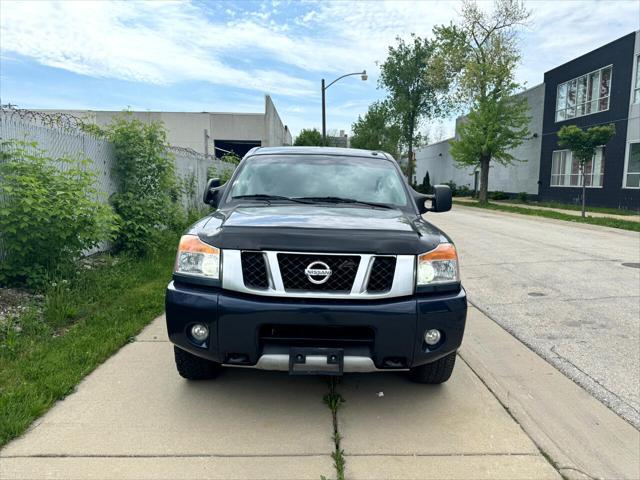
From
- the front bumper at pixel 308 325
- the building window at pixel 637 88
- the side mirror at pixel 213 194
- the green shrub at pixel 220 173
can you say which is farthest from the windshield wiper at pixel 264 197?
the building window at pixel 637 88

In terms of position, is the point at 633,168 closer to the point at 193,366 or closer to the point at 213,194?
the point at 213,194

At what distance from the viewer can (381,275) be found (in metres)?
3.02

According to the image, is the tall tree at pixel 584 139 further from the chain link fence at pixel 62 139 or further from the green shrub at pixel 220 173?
the chain link fence at pixel 62 139

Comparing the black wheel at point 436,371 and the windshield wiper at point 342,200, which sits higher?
the windshield wiper at point 342,200

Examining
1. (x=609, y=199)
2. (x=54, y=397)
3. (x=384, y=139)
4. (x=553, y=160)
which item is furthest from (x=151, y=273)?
(x=384, y=139)

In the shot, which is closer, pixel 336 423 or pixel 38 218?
pixel 336 423

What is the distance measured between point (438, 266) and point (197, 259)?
152 cm

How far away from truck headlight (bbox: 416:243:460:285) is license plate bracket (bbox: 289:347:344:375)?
673mm

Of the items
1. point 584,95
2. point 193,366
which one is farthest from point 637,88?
point 193,366

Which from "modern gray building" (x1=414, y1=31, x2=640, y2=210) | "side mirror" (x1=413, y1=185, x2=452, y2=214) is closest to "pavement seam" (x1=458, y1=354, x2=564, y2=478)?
"side mirror" (x1=413, y1=185, x2=452, y2=214)

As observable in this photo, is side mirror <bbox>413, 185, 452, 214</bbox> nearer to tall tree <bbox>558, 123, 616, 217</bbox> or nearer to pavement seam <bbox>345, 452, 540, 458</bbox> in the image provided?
pavement seam <bbox>345, 452, 540, 458</bbox>

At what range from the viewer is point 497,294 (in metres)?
6.76

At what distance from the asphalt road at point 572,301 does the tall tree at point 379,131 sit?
139ft

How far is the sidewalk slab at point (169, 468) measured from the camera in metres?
2.57
